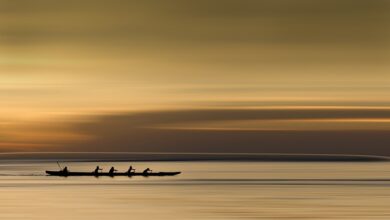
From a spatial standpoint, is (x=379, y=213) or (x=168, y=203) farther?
(x=168, y=203)

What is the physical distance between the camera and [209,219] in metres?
101

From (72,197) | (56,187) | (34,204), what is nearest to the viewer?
(34,204)

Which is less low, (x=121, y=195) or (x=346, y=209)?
(x=121, y=195)

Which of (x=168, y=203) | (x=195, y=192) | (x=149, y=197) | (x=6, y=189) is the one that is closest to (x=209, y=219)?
(x=168, y=203)

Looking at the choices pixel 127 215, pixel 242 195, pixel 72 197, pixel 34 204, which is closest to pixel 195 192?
pixel 242 195

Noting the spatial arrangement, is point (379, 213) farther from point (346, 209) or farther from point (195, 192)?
point (195, 192)

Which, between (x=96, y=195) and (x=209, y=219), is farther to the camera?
(x=96, y=195)

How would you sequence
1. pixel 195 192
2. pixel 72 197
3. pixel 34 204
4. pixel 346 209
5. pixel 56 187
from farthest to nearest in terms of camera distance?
1. pixel 56 187
2. pixel 195 192
3. pixel 72 197
4. pixel 34 204
5. pixel 346 209

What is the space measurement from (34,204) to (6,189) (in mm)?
41488

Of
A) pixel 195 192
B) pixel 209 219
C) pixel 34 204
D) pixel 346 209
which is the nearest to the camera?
pixel 209 219

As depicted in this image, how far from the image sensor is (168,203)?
12756 centimetres

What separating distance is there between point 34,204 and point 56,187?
4733cm

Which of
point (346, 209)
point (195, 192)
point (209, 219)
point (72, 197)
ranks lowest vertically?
point (209, 219)

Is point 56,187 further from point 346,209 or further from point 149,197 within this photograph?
point 346,209
